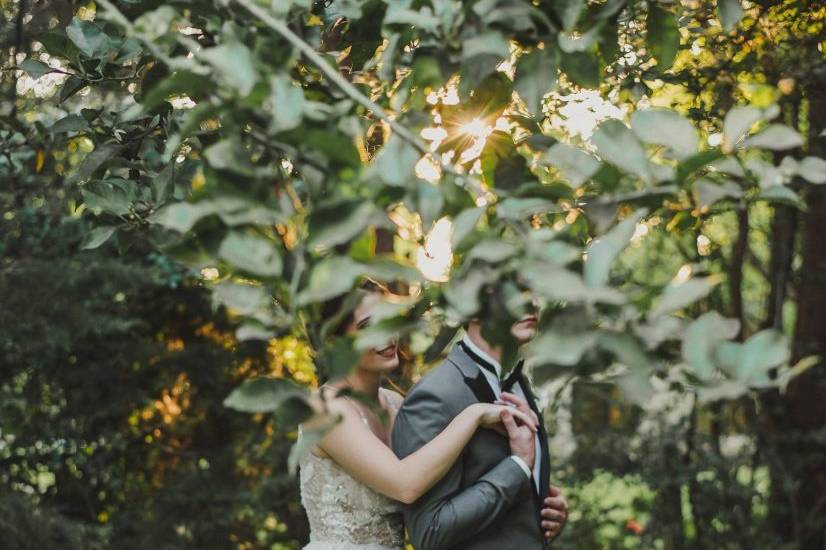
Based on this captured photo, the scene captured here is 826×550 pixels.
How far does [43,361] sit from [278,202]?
6055mm

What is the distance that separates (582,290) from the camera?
1097 mm

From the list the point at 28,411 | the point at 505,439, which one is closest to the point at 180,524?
the point at 28,411

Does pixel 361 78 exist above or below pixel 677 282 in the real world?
below

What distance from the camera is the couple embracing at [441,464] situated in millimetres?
2473

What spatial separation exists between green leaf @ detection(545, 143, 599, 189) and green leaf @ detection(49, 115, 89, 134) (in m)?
1.35

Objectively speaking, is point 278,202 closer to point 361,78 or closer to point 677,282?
point 677,282

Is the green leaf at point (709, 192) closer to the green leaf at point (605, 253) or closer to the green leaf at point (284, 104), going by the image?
the green leaf at point (605, 253)

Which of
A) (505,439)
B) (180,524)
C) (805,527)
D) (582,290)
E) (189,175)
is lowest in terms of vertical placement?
(180,524)

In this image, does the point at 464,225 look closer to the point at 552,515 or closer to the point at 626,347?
the point at 626,347

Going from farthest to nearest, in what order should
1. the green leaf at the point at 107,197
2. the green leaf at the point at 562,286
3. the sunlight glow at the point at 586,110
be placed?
the sunlight glow at the point at 586,110, the green leaf at the point at 107,197, the green leaf at the point at 562,286

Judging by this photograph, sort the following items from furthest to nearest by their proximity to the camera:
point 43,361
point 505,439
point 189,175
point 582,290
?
point 43,361
point 505,439
point 189,175
point 582,290

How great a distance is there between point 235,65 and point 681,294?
1.86 feet

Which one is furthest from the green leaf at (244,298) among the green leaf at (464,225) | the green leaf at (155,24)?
the green leaf at (155,24)

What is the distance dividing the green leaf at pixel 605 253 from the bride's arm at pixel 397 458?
1285 mm
